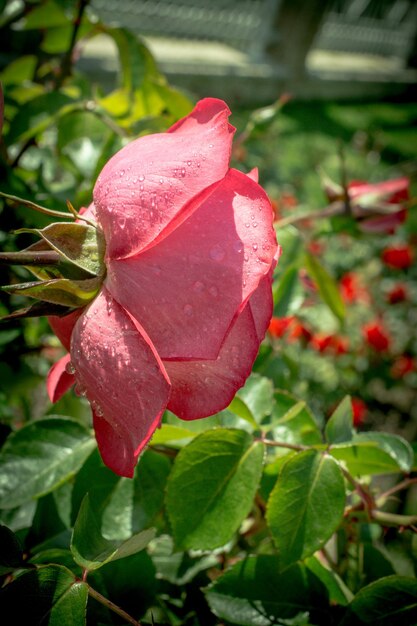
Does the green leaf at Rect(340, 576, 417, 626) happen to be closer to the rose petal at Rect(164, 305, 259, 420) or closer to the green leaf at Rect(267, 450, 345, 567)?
the green leaf at Rect(267, 450, 345, 567)

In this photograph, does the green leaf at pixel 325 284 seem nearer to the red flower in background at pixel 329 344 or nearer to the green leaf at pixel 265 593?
the green leaf at pixel 265 593

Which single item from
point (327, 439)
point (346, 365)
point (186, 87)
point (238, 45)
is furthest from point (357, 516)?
point (238, 45)

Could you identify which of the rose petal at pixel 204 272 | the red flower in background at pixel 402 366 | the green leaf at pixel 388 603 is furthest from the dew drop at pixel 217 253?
the red flower in background at pixel 402 366

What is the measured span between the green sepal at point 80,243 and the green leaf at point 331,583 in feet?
0.73

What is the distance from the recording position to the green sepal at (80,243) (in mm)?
273

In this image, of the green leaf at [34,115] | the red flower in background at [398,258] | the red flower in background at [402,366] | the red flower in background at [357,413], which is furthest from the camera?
the red flower in background at [398,258]

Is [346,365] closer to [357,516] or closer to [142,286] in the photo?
[357,516]

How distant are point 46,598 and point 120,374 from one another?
115 millimetres

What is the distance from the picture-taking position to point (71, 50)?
1.75 ft

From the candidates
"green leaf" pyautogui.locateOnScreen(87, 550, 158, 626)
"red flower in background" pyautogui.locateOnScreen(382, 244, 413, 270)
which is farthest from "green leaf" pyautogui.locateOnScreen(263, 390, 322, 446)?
"red flower in background" pyautogui.locateOnScreen(382, 244, 413, 270)

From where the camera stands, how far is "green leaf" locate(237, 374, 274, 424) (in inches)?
15.6

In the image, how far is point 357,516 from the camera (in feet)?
1.26

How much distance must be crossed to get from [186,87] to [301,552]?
148 inches

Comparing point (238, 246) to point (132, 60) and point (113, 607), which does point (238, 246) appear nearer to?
point (113, 607)
